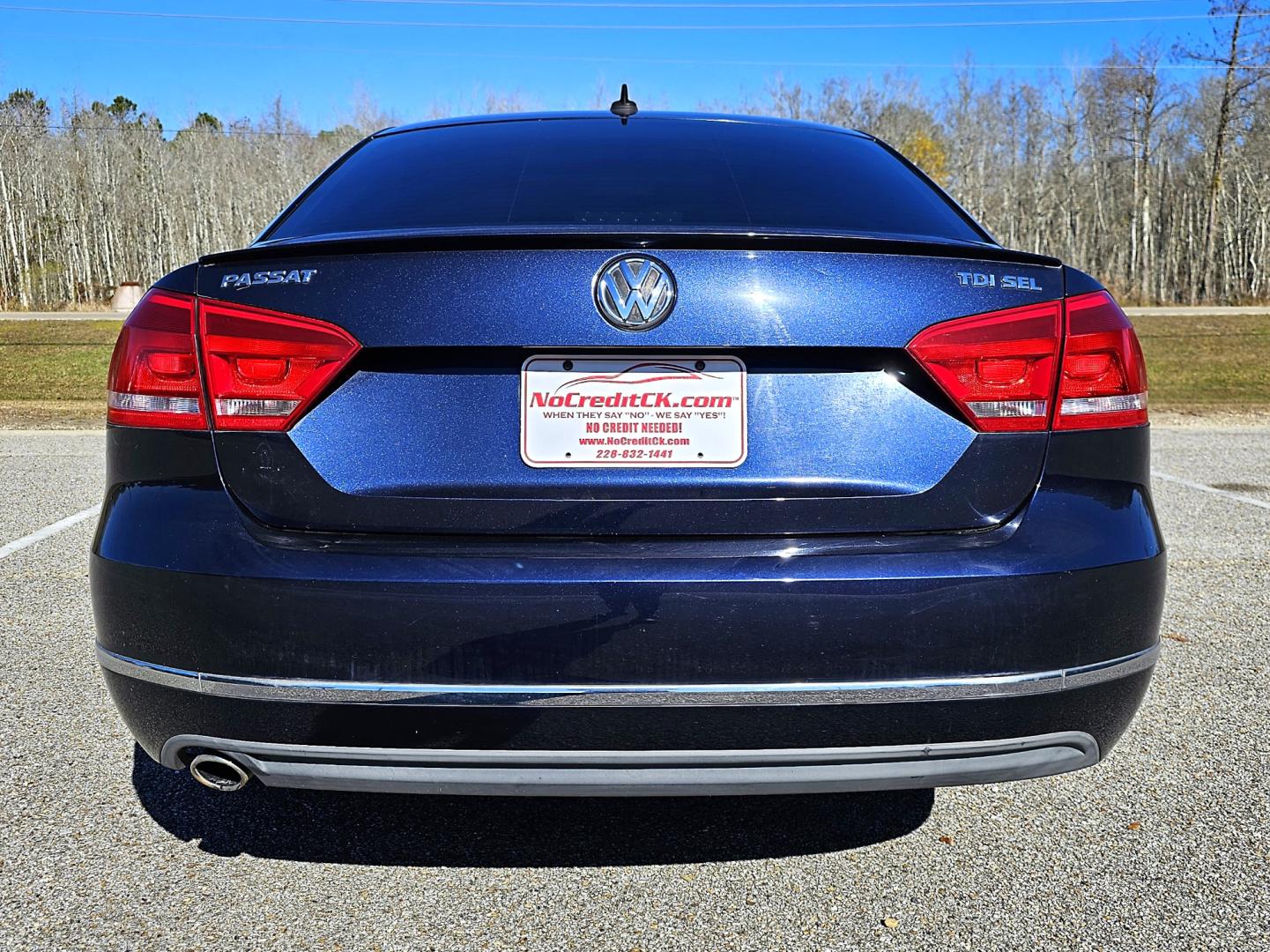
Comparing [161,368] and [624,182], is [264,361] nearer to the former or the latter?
[161,368]

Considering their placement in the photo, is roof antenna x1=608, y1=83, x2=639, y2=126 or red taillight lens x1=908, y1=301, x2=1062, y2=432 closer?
red taillight lens x1=908, y1=301, x2=1062, y2=432

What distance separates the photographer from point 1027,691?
6.08 feet

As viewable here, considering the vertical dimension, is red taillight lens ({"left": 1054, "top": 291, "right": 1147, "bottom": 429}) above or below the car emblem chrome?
below

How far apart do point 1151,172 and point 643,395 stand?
5818 centimetres

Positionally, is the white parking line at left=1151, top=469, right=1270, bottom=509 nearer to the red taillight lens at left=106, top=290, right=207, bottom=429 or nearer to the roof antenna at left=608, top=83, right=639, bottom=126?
the roof antenna at left=608, top=83, right=639, bottom=126

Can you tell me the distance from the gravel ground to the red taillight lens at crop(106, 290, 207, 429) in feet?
3.22

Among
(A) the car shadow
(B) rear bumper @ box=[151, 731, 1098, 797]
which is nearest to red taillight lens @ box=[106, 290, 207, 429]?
(B) rear bumper @ box=[151, 731, 1098, 797]

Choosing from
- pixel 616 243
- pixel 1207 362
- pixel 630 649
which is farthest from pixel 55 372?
pixel 1207 362

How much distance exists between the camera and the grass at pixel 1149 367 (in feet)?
39.6

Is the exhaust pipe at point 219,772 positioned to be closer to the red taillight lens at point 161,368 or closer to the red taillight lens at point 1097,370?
the red taillight lens at point 161,368

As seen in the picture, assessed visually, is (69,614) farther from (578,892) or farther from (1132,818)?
(1132,818)

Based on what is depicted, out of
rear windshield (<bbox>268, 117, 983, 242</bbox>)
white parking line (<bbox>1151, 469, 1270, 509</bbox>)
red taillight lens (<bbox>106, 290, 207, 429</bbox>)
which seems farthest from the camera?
white parking line (<bbox>1151, 469, 1270, 509</bbox>)

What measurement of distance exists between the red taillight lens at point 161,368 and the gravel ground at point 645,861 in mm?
980

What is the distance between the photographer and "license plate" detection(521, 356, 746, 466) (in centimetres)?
183
